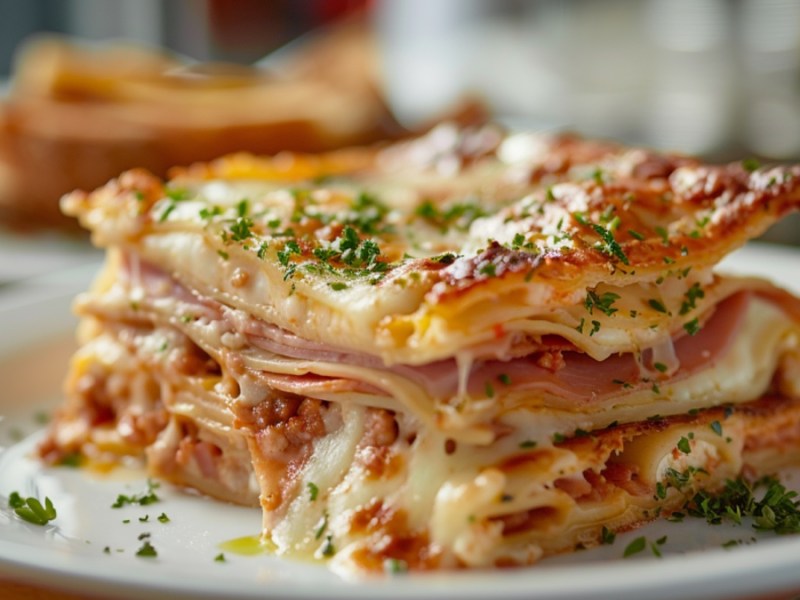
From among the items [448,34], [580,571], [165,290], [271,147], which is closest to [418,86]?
[448,34]

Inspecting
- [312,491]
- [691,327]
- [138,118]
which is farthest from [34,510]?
[138,118]

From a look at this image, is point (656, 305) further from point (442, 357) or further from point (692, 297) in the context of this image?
point (442, 357)

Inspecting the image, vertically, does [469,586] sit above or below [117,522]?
above

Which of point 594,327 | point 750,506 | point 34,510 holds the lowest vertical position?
point 34,510

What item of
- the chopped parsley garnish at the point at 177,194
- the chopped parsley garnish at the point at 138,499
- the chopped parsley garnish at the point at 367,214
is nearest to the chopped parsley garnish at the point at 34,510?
the chopped parsley garnish at the point at 138,499

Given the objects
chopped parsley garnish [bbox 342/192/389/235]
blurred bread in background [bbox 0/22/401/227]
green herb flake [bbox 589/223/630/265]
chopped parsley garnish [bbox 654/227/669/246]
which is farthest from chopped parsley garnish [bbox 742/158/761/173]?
blurred bread in background [bbox 0/22/401/227]

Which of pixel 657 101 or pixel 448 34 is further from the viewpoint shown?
pixel 448 34

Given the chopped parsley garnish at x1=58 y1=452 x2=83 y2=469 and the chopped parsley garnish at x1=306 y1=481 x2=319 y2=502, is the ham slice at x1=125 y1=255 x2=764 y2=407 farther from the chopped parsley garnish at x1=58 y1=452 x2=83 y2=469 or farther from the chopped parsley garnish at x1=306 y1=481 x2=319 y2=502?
the chopped parsley garnish at x1=58 y1=452 x2=83 y2=469

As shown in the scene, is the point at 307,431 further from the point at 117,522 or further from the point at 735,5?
the point at 735,5
